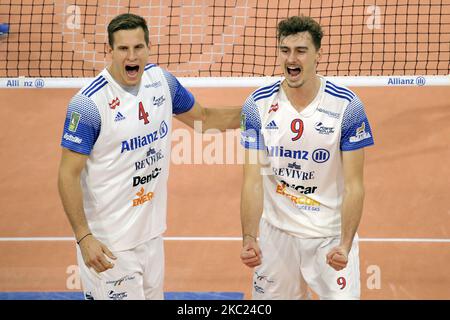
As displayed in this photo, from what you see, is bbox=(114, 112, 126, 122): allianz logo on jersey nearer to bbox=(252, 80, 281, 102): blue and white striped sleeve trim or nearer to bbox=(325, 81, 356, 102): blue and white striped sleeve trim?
bbox=(252, 80, 281, 102): blue and white striped sleeve trim

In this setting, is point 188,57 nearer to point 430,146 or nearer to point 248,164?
point 430,146

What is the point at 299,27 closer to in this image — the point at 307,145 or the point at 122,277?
the point at 307,145

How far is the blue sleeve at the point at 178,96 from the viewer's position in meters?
9.18

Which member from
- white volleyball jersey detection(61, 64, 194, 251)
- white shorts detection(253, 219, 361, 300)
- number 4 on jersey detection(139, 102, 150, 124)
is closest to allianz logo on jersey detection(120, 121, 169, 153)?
white volleyball jersey detection(61, 64, 194, 251)


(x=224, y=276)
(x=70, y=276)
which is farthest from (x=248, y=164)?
(x=70, y=276)

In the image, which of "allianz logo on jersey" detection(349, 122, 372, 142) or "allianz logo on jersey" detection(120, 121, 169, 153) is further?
"allianz logo on jersey" detection(120, 121, 169, 153)

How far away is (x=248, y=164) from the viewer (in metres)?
8.64

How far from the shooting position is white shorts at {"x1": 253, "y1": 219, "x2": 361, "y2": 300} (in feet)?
28.5

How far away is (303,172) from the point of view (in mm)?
8656

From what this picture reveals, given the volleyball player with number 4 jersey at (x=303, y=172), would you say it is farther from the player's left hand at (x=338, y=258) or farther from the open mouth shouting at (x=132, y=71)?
the open mouth shouting at (x=132, y=71)

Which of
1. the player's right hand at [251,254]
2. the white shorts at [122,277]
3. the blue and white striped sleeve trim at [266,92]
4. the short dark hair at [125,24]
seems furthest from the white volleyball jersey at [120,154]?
the player's right hand at [251,254]

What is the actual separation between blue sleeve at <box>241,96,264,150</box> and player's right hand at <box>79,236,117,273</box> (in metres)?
1.82

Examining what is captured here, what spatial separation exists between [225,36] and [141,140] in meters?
9.39

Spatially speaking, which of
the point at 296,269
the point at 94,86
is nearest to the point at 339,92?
the point at 296,269
